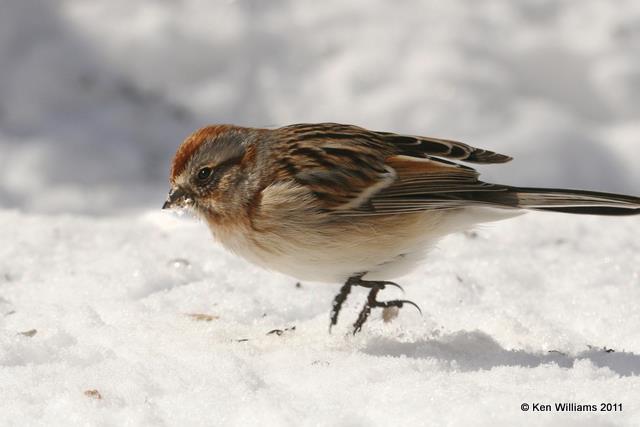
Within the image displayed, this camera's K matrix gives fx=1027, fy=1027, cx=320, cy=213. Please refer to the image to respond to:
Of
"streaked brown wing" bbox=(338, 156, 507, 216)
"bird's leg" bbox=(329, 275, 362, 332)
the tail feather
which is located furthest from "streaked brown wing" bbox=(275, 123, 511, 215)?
"bird's leg" bbox=(329, 275, 362, 332)

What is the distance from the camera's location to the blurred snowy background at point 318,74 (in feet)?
27.6

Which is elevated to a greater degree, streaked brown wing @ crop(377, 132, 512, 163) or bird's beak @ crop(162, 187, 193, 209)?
streaked brown wing @ crop(377, 132, 512, 163)

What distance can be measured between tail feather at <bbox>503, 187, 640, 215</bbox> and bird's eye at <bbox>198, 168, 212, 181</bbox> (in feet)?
4.72

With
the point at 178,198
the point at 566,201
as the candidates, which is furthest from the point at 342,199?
the point at 566,201

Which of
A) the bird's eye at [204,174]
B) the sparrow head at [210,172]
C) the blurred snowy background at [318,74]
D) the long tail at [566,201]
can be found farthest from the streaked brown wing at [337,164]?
the blurred snowy background at [318,74]

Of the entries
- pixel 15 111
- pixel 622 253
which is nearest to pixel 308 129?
pixel 622 253

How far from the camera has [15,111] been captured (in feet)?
28.1

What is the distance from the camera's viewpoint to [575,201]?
184 inches

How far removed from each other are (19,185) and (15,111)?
981 mm

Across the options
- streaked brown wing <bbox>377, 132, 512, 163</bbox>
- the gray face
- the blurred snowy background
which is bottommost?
the gray face

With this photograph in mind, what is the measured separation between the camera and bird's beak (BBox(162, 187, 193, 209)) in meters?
5.04

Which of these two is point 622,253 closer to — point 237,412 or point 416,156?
point 416,156

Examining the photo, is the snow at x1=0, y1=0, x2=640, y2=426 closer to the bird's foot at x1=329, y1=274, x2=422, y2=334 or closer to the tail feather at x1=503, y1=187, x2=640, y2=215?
the bird's foot at x1=329, y1=274, x2=422, y2=334

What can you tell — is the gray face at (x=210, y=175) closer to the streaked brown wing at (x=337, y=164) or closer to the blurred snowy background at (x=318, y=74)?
the streaked brown wing at (x=337, y=164)
